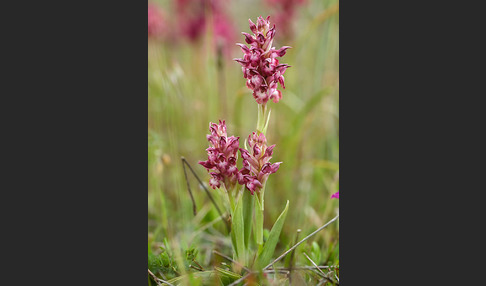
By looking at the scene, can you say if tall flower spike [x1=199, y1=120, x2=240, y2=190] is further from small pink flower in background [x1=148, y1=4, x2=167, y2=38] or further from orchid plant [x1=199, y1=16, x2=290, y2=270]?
small pink flower in background [x1=148, y1=4, x2=167, y2=38]

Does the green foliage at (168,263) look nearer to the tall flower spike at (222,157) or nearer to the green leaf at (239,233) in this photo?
the green leaf at (239,233)

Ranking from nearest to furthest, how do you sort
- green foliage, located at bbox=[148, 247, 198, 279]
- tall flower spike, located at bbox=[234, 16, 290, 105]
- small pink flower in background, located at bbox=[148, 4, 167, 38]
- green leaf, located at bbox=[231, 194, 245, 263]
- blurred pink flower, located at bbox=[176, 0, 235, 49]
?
tall flower spike, located at bbox=[234, 16, 290, 105] < green leaf, located at bbox=[231, 194, 245, 263] < green foliage, located at bbox=[148, 247, 198, 279] < small pink flower in background, located at bbox=[148, 4, 167, 38] < blurred pink flower, located at bbox=[176, 0, 235, 49]

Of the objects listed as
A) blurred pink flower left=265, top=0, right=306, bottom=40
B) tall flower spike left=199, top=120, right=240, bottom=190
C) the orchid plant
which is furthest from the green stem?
blurred pink flower left=265, top=0, right=306, bottom=40

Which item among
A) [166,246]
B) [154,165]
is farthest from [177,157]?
[166,246]

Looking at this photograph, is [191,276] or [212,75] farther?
[212,75]

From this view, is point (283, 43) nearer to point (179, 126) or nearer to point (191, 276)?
point (179, 126)

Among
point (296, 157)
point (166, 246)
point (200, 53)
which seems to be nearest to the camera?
point (166, 246)

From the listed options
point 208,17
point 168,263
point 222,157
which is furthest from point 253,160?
point 208,17
